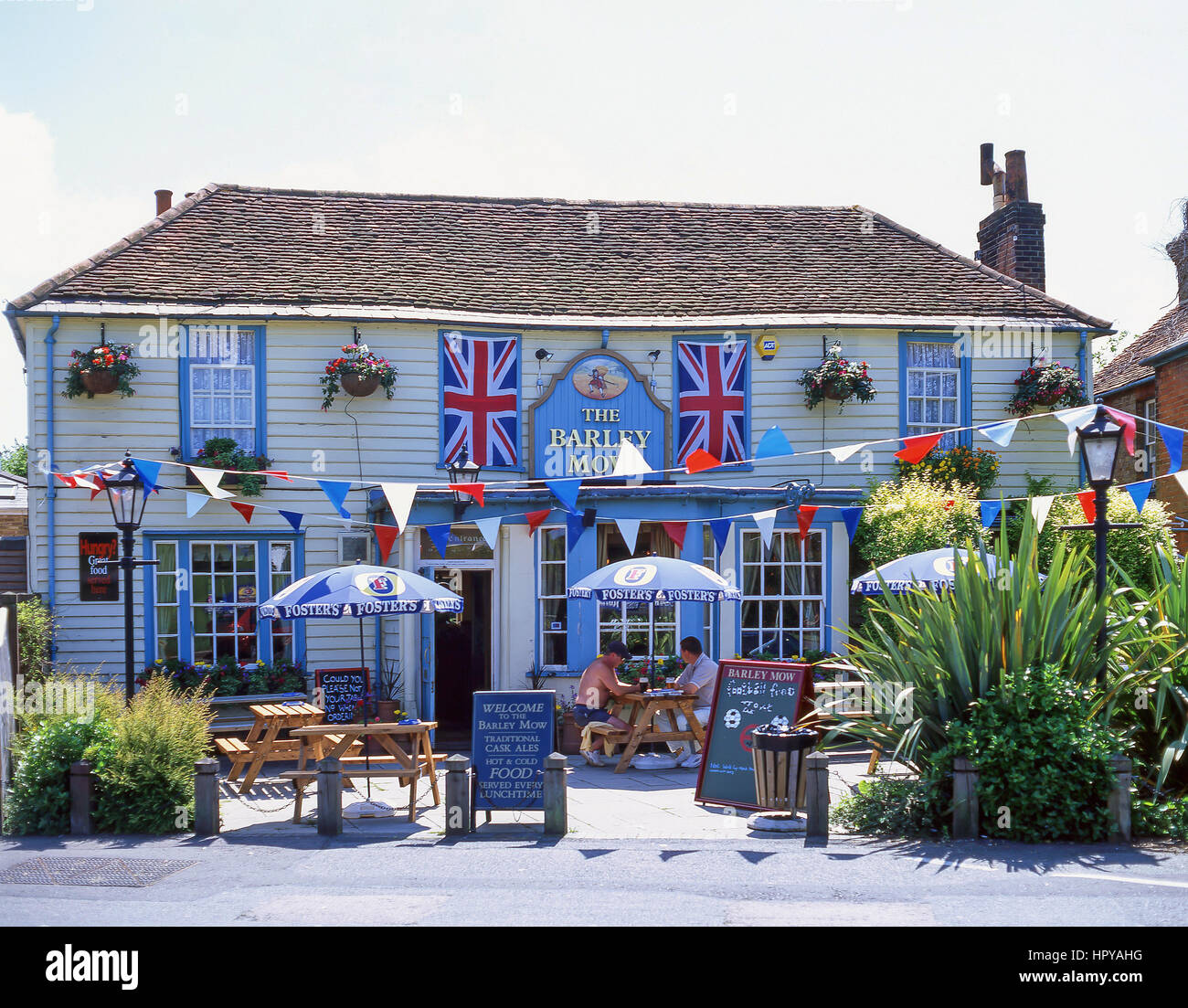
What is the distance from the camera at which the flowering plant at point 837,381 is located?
1464 cm

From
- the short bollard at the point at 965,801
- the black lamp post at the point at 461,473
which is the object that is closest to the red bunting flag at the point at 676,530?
the black lamp post at the point at 461,473

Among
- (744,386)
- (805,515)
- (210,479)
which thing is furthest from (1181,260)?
(210,479)

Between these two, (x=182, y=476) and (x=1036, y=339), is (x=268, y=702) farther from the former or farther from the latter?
(x=1036, y=339)

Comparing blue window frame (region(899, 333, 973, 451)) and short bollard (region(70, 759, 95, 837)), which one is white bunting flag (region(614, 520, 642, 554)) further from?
short bollard (region(70, 759, 95, 837))

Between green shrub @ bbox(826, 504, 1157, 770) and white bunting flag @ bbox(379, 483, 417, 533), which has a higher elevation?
white bunting flag @ bbox(379, 483, 417, 533)

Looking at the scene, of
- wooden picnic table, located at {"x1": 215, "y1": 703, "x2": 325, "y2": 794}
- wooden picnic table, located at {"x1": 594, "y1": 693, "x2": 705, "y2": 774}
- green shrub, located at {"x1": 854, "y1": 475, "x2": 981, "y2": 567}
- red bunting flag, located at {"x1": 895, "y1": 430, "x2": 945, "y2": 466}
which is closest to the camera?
wooden picnic table, located at {"x1": 215, "y1": 703, "x2": 325, "y2": 794}

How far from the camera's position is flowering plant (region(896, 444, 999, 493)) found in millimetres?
14594

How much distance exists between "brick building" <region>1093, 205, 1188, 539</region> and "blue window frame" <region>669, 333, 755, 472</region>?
7346 millimetres

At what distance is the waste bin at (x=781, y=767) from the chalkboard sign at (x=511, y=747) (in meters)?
1.81

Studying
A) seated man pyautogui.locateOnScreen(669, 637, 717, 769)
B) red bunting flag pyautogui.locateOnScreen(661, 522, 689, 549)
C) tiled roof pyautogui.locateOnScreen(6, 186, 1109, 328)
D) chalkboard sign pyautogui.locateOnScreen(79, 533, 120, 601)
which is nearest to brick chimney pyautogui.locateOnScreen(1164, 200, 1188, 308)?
tiled roof pyautogui.locateOnScreen(6, 186, 1109, 328)

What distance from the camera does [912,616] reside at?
9.15 meters

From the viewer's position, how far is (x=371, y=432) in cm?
1431

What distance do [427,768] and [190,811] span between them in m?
2.09

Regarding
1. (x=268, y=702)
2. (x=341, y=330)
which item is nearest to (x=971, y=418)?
(x=341, y=330)
